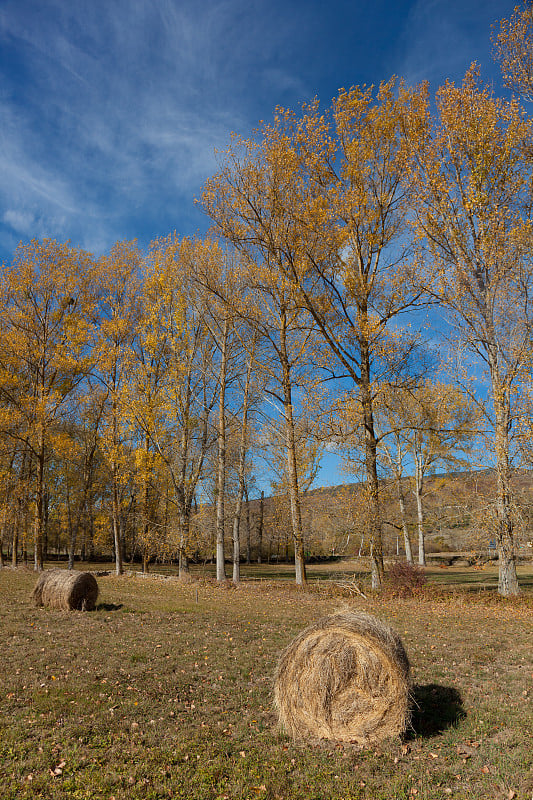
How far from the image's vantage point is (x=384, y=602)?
14.7 metres

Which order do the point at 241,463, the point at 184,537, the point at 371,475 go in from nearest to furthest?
the point at 371,475, the point at 241,463, the point at 184,537

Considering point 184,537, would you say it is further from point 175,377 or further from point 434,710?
point 434,710

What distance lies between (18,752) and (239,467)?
17.7 metres

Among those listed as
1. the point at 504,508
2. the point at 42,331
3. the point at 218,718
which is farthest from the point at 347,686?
the point at 42,331

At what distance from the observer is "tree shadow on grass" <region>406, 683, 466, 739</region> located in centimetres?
554

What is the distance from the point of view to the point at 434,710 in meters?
6.03

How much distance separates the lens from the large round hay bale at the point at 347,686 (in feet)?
17.3

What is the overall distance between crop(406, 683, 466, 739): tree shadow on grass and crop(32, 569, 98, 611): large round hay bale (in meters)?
9.10

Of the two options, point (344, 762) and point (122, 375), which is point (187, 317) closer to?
point (122, 375)

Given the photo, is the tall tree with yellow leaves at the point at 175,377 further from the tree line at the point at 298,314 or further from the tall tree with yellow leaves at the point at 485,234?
the tall tree with yellow leaves at the point at 485,234

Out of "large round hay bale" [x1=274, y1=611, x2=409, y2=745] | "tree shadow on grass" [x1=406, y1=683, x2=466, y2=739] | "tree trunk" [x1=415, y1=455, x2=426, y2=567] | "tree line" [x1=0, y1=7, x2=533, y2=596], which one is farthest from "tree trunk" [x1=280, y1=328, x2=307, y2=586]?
"tree trunk" [x1=415, y1=455, x2=426, y2=567]

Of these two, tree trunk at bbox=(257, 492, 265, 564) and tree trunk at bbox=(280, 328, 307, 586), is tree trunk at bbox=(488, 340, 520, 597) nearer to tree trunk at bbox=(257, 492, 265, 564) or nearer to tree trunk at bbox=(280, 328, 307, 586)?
tree trunk at bbox=(280, 328, 307, 586)

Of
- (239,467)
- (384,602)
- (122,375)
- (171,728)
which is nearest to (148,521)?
(239,467)

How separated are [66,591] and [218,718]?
787 cm
